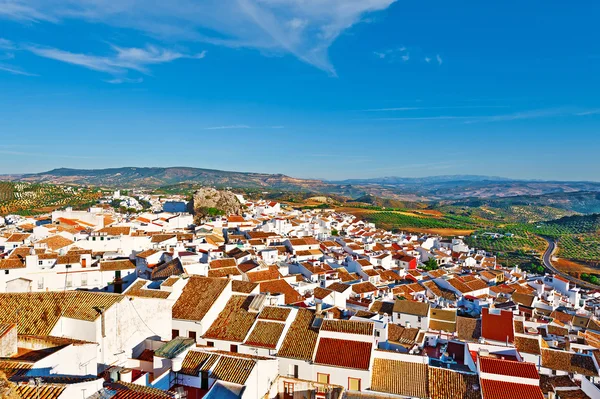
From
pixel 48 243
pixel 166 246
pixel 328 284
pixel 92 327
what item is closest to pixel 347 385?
pixel 92 327

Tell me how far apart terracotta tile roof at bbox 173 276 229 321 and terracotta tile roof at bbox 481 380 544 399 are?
11.1 m

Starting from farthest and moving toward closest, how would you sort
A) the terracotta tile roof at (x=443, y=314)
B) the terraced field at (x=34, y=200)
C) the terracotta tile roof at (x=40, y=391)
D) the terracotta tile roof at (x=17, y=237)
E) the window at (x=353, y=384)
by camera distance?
1. the terraced field at (x=34, y=200)
2. the terracotta tile roof at (x=17, y=237)
3. the terracotta tile roof at (x=443, y=314)
4. the window at (x=353, y=384)
5. the terracotta tile roof at (x=40, y=391)

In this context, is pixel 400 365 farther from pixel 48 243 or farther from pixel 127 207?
pixel 127 207

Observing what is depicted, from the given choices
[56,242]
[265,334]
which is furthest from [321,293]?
[56,242]

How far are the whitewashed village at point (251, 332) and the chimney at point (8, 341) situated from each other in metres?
0.04

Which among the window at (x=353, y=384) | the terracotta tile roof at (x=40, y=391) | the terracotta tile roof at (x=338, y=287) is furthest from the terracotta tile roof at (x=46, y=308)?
the terracotta tile roof at (x=338, y=287)

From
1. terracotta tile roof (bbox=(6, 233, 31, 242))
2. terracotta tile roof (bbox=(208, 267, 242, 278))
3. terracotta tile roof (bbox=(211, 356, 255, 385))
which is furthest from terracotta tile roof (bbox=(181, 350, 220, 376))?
terracotta tile roof (bbox=(6, 233, 31, 242))

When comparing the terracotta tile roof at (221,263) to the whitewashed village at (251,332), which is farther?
the terracotta tile roof at (221,263)

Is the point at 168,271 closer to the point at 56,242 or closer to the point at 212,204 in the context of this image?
the point at 56,242

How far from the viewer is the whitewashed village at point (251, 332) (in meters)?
11.5

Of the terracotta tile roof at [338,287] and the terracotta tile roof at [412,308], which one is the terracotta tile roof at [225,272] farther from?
the terracotta tile roof at [412,308]

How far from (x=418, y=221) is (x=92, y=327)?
349 feet

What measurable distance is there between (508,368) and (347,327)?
6.10 meters

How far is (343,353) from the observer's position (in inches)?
595
